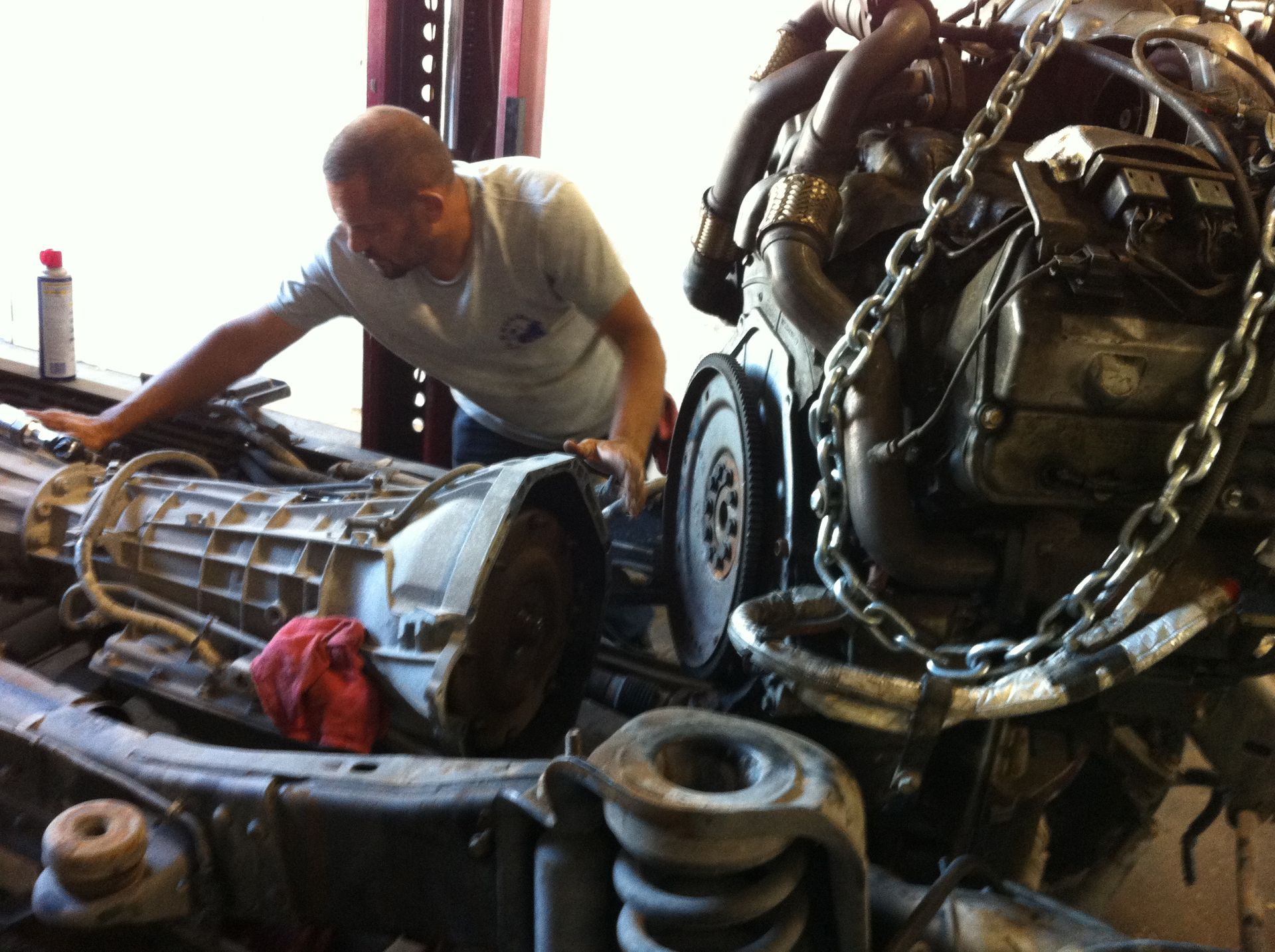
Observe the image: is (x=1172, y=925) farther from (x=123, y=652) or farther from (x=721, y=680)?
(x=123, y=652)

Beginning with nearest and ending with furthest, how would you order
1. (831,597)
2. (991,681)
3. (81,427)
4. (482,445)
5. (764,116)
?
(991,681) → (831,597) → (764,116) → (81,427) → (482,445)

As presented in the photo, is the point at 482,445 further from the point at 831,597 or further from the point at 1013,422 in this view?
the point at 1013,422

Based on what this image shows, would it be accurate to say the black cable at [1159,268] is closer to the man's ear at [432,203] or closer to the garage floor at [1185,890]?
the garage floor at [1185,890]

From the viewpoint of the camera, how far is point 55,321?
287 centimetres

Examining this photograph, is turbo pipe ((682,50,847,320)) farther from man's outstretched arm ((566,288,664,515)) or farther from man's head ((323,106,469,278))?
man's head ((323,106,469,278))

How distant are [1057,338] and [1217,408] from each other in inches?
7.8

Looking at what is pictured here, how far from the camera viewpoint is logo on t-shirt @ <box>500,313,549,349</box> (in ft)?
7.87

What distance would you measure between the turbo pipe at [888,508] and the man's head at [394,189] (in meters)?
1.17

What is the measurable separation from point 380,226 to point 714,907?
65.5 inches

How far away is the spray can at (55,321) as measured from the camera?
9.31ft

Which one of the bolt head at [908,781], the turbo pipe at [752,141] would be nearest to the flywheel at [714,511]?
the turbo pipe at [752,141]

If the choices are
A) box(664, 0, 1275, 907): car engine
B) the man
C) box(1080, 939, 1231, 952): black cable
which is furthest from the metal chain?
the man

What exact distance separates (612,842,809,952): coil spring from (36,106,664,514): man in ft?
3.45

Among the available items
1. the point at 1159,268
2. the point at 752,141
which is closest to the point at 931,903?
the point at 1159,268
